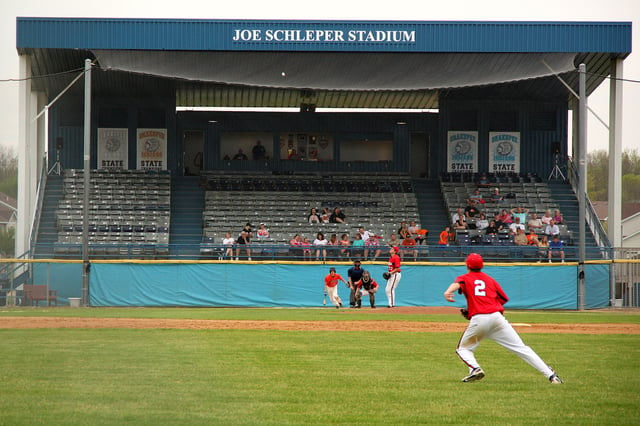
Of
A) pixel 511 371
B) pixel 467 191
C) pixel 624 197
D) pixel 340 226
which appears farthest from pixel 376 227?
pixel 624 197

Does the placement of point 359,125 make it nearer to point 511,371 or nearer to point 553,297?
point 553,297

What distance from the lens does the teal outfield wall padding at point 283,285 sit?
33294 millimetres

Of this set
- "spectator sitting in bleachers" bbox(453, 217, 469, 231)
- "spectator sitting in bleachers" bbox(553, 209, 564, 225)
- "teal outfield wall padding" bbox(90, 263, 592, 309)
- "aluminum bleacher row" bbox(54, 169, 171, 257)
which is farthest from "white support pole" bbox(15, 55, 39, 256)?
"spectator sitting in bleachers" bbox(553, 209, 564, 225)

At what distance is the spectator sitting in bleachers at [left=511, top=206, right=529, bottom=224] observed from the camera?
39344 mm

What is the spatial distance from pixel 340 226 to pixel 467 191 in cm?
722

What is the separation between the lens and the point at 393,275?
3219cm

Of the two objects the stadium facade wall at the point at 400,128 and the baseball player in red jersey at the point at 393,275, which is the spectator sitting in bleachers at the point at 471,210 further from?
the baseball player in red jersey at the point at 393,275

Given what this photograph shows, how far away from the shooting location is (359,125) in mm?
47969

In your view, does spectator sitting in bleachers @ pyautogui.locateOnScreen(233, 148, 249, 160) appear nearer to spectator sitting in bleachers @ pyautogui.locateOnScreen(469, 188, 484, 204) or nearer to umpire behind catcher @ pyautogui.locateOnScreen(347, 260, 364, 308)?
spectator sitting in bleachers @ pyautogui.locateOnScreen(469, 188, 484, 204)

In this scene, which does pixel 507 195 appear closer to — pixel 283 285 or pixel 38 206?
pixel 283 285

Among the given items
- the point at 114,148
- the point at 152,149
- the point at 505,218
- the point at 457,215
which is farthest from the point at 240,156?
the point at 505,218

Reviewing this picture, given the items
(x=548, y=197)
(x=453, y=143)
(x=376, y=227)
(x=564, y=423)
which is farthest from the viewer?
(x=453, y=143)

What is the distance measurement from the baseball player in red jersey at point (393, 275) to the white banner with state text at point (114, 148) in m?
18.3

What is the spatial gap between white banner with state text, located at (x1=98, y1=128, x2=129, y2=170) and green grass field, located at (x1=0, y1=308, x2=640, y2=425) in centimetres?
2805
